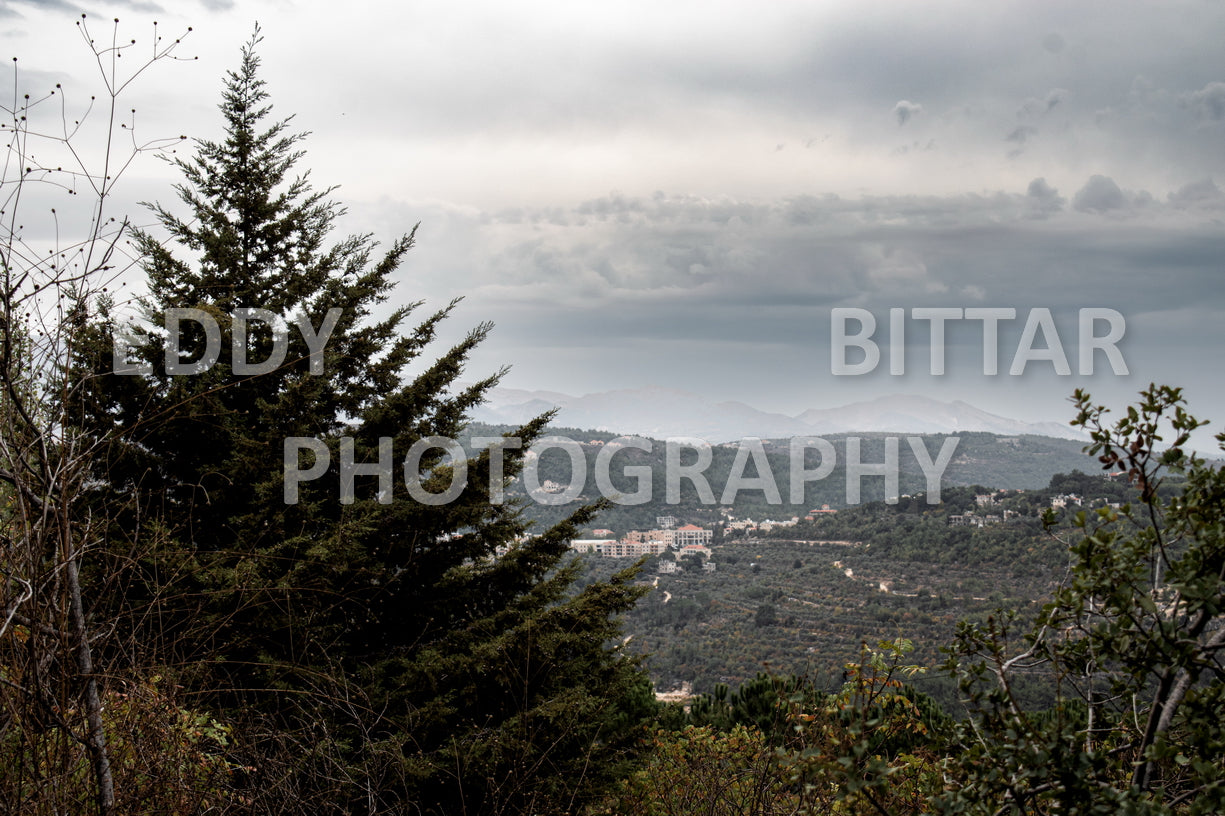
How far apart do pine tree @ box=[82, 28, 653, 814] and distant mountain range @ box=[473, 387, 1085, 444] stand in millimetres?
19299

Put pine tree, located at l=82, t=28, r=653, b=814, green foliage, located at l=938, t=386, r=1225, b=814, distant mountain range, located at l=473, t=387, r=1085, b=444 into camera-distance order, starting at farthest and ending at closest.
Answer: distant mountain range, located at l=473, t=387, r=1085, b=444, pine tree, located at l=82, t=28, r=653, b=814, green foliage, located at l=938, t=386, r=1225, b=814

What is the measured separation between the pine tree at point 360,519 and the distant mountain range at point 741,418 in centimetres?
1930

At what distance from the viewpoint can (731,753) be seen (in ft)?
25.2

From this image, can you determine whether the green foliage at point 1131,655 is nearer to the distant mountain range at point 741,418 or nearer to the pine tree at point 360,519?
the pine tree at point 360,519

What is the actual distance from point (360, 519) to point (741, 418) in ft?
332

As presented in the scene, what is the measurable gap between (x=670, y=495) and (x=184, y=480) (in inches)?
1354

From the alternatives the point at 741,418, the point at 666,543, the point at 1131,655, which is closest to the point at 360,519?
the point at 1131,655

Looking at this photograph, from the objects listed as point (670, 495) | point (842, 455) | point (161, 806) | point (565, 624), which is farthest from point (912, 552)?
→ point (161, 806)

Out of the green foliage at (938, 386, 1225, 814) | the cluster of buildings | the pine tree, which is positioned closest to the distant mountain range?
the cluster of buildings

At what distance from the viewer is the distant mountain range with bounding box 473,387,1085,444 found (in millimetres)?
57281

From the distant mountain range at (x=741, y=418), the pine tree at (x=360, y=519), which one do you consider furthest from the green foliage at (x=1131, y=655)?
the distant mountain range at (x=741, y=418)

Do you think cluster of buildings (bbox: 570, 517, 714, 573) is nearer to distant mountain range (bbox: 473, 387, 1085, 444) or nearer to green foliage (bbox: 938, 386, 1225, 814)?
distant mountain range (bbox: 473, 387, 1085, 444)

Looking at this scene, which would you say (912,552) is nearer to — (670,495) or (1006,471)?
(670,495)

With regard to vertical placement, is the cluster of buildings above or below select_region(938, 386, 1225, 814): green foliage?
below
